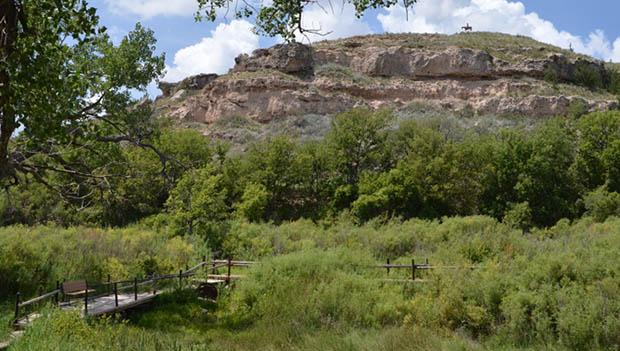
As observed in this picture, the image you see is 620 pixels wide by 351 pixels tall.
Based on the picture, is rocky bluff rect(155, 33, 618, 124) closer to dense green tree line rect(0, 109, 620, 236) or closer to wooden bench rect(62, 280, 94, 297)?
dense green tree line rect(0, 109, 620, 236)

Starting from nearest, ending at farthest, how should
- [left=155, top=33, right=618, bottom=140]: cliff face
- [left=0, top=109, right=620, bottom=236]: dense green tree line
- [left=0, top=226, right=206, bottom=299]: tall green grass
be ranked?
1. [left=0, top=226, right=206, bottom=299]: tall green grass
2. [left=0, top=109, right=620, bottom=236]: dense green tree line
3. [left=155, top=33, right=618, bottom=140]: cliff face

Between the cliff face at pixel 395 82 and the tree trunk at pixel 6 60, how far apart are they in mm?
49487

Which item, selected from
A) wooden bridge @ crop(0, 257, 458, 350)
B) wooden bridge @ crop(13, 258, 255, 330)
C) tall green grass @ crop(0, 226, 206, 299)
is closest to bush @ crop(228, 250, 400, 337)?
wooden bridge @ crop(0, 257, 458, 350)

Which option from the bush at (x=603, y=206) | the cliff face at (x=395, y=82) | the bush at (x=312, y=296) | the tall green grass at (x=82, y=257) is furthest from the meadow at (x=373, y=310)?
the cliff face at (x=395, y=82)

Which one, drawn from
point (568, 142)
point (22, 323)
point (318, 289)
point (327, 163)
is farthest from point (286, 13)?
point (568, 142)

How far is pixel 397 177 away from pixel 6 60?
29164 mm

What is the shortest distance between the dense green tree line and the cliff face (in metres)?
19.0

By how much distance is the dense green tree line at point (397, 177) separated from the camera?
34.6 metres

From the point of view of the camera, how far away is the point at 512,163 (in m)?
36.1

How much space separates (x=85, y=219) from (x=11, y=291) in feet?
62.2

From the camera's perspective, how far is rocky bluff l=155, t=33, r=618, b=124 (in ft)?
192

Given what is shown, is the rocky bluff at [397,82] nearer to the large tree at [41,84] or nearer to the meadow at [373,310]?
the meadow at [373,310]

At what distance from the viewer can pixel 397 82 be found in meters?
62.9

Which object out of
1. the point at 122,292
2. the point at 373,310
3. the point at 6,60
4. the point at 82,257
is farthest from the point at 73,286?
the point at 373,310
